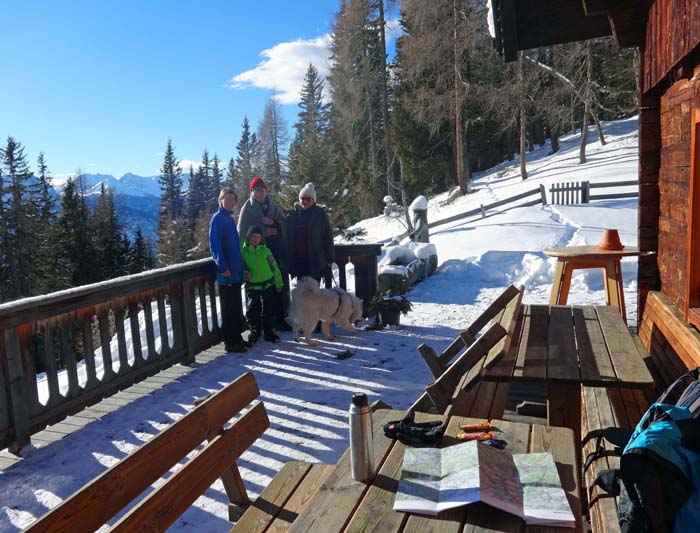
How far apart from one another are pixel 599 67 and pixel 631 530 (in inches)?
1183

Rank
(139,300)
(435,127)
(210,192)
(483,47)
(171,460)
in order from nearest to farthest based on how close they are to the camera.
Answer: (171,460) → (139,300) → (483,47) → (435,127) → (210,192)

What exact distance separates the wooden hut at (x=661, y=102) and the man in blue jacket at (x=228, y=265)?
127 inches

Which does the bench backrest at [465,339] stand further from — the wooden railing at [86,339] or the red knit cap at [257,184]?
the red knit cap at [257,184]

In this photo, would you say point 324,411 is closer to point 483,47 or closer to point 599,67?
point 483,47

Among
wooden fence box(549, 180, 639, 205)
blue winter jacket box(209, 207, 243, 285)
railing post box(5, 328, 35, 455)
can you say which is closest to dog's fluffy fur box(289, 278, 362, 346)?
blue winter jacket box(209, 207, 243, 285)

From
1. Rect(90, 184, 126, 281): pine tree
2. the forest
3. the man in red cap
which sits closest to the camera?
the man in red cap

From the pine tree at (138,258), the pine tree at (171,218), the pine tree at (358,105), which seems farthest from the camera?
the pine tree at (171,218)

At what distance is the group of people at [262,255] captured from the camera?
244 inches

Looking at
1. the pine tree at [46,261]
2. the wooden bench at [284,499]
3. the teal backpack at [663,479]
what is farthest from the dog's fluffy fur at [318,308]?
the pine tree at [46,261]

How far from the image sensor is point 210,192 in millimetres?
70250

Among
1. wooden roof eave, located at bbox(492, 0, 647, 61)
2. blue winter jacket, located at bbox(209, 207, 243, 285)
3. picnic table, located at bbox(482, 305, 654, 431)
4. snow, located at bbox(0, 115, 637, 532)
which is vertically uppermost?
wooden roof eave, located at bbox(492, 0, 647, 61)

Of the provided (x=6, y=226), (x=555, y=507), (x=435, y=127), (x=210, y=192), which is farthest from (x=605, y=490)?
(x=210, y=192)

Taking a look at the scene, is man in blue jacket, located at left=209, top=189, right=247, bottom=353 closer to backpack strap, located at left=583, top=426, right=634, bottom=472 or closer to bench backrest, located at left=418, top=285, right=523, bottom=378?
bench backrest, located at left=418, top=285, right=523, bottom=378

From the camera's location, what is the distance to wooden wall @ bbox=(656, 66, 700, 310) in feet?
12.0
